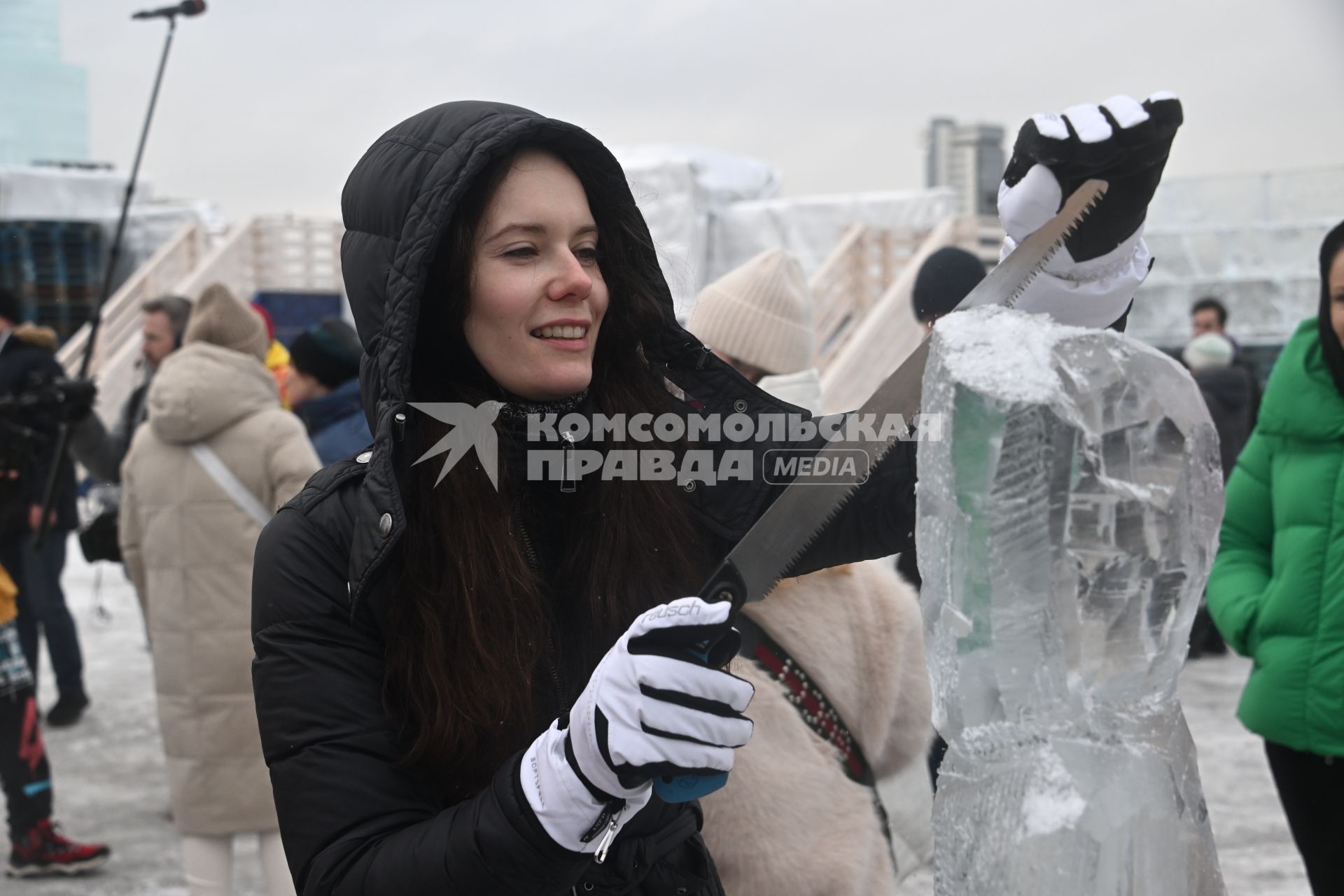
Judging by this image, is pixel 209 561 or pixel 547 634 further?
pixel 209 561

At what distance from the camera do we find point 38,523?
500 centimetres

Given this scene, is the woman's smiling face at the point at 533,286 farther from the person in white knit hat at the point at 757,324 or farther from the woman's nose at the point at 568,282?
the person in white knit hat at the point at 757,324

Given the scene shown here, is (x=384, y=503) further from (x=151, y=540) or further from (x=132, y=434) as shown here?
(x=132, y=434)

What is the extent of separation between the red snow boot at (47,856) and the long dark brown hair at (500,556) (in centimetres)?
353

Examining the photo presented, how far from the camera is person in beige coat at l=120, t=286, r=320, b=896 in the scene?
3.55 meters

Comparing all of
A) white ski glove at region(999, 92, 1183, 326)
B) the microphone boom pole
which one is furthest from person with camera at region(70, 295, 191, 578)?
white ski glove at region(999, 92, 1183, 326)

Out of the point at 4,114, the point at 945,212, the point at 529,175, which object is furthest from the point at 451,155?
the point at 4,114

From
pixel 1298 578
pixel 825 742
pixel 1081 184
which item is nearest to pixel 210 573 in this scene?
pixel 825 742

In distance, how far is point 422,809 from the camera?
1.36 meters

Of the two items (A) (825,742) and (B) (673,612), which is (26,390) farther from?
(B) (673,612)

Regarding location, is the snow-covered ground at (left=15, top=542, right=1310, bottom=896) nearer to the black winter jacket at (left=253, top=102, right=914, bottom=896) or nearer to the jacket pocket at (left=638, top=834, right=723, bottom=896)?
the jacket pocket at (left=638, top=834, right=723, bottom=896)

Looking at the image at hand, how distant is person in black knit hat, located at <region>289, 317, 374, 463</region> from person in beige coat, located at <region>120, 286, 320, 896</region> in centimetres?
51

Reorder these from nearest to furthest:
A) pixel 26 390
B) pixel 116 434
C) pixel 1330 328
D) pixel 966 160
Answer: pixel 1330 328
pixel 26 390
pixel 116 434
pixel 966 160

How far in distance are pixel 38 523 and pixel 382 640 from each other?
4.29 meters
